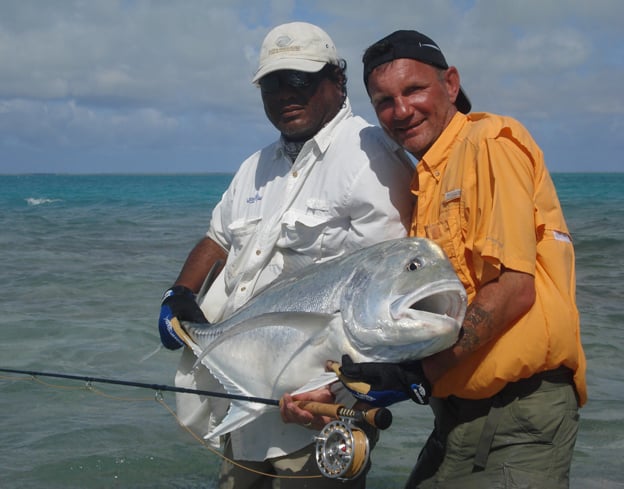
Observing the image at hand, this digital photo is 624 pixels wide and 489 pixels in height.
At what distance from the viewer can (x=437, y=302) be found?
2.68 meters

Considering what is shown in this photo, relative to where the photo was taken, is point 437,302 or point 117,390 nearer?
point 437,302

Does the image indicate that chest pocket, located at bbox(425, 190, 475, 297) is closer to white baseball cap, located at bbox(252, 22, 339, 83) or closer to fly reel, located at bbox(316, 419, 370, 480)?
fly reel, located at bbox(316, 419, 370, 480)

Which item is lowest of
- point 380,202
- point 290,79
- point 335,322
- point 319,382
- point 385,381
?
point 319,382

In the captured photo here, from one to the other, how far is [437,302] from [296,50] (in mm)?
1465

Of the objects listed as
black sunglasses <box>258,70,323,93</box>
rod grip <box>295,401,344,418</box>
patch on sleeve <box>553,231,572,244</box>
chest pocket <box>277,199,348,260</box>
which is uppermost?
black sunglasses <box>258,70,323,93</box>

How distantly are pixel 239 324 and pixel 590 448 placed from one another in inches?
135

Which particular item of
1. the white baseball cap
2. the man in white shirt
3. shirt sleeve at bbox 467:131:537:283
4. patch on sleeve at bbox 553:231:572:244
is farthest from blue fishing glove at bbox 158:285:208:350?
patch on sleeve at bbox 553:231:572:244

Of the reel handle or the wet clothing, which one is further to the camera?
the reel handle

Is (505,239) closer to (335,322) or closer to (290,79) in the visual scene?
(335,322)

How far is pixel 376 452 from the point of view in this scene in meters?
5.67

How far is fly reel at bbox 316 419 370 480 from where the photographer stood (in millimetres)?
2910

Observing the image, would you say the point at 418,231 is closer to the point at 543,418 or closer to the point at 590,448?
the point at 543,418

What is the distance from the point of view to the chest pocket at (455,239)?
9.46 feet

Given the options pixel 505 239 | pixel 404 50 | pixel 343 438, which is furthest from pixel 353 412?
pixel 404 50
